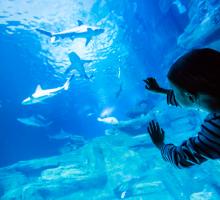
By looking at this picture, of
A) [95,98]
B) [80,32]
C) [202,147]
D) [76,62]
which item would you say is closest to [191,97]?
[202,147]

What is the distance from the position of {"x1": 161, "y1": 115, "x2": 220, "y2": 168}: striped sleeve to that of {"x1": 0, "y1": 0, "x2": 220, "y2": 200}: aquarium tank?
9254 millimetres

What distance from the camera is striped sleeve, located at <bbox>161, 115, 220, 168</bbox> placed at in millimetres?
1310

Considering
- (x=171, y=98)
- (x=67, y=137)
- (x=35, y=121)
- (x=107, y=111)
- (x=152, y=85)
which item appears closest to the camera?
(x=171, y=98)

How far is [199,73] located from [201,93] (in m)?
0.09

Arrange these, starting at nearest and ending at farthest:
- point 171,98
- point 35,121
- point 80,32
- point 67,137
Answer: point 171,98, point 80,32, point 35,121, point 67,137

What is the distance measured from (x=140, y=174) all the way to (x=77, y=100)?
7.51 metres

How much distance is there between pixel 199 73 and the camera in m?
1.31

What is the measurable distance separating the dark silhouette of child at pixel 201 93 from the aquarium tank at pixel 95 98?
9.18 m

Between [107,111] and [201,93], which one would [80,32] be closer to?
[107,111]

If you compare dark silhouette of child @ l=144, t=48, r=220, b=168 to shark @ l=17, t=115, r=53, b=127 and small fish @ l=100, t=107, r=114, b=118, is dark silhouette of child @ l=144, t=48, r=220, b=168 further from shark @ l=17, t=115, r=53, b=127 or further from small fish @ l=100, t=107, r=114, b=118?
small fish @ l=100, t=107, r=114, b=118

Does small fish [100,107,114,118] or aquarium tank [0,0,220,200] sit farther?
small fish [100,107,114,118]

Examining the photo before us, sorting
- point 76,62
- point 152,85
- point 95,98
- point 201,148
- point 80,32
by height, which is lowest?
point 201,148

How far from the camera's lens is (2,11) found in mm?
13297

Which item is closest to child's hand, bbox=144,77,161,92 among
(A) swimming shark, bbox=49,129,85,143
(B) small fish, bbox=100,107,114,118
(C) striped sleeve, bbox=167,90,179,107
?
(C) striped sleeve, bbox=167,90,179,107
